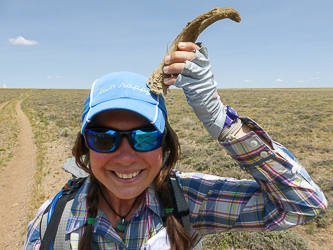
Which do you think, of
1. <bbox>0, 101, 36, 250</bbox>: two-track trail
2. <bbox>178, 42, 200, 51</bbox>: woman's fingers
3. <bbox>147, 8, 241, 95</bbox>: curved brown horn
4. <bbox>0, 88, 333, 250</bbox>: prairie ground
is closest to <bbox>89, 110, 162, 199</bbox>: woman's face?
<bbox>147, 8, 241, 95</bbox>: curved brown horn

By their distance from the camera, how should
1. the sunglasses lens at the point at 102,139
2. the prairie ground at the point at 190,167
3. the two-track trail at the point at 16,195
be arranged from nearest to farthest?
1. the sunglasses lens at the point at 102,139
2. the prairie ground at the point at 190,167
3. the two-track trail at the point at 16,195

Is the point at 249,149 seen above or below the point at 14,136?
above

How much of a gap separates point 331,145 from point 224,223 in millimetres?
10860

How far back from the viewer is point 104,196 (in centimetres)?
166

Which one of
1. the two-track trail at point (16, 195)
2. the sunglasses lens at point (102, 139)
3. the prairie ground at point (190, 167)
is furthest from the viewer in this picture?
the two-track trail at point (16, 195)

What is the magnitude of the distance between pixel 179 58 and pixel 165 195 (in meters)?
0.96

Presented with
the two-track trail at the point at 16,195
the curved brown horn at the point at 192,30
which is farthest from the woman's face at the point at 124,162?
the two-track trail at the point at 16,195

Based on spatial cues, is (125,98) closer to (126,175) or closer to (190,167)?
(126,175)

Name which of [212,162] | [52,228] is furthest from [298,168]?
[212,162]

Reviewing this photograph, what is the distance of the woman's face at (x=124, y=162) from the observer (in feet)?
4.59

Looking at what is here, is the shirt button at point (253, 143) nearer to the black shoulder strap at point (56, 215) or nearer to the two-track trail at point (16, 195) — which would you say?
the black shoulder strap at point (56, 215)

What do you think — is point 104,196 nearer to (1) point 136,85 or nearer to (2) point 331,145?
(1) point 136,85

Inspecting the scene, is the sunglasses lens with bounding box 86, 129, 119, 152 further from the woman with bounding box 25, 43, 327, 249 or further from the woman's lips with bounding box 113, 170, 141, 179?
the woman's lips with bounding box 113, 170, 141, 179

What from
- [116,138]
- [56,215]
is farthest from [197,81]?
[56,215]
